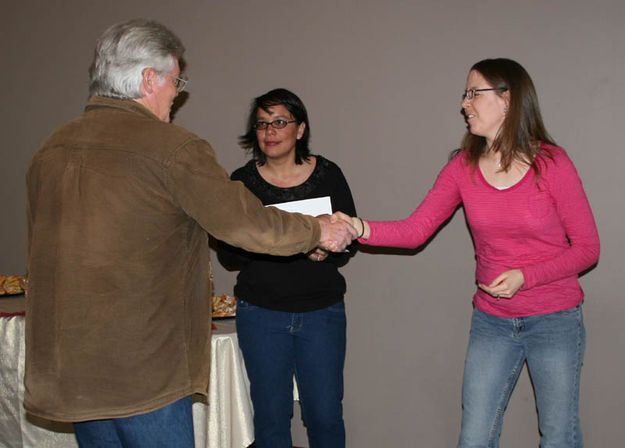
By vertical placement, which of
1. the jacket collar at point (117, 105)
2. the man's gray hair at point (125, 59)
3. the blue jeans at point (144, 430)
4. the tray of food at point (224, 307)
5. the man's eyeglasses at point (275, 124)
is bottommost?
the blue jeans at point (144, 430)

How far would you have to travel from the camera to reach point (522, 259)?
2078 millimetres

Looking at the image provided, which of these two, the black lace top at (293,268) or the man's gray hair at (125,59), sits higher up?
the man's gray hair at (125,59)

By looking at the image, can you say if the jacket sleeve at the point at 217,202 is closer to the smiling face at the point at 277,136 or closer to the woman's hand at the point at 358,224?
the woman's hand at the point at 358,224

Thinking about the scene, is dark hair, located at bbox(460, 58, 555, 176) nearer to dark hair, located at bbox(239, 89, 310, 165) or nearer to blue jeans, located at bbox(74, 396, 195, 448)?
Result: dark hair, located at bbox(239, 89, 310, 165)

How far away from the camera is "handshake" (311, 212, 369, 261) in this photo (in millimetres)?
2186

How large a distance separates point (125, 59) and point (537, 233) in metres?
1.41

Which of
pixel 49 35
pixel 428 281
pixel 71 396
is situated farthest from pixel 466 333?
pixel 49 35

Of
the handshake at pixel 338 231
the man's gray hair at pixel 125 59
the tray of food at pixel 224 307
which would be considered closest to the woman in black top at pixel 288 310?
the handshake at pixel 338 231

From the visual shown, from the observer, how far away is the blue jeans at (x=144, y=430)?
5.10 feet

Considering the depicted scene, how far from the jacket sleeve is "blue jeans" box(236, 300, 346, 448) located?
69 cm

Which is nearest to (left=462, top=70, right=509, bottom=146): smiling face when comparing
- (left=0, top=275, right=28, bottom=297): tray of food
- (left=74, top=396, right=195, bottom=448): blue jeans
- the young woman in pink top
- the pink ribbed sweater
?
the young woman in pink top

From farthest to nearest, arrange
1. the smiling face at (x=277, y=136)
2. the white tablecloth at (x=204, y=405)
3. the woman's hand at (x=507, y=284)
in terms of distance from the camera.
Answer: the white tablecloth at (x=204, y=405) < the smiling face at (x=277, y=136) < the woman's hand at (x=507, y=284)

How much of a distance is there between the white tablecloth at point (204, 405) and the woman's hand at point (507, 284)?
1.17 meters

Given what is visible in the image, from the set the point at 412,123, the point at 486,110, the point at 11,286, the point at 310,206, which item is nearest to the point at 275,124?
the point at 310,206
